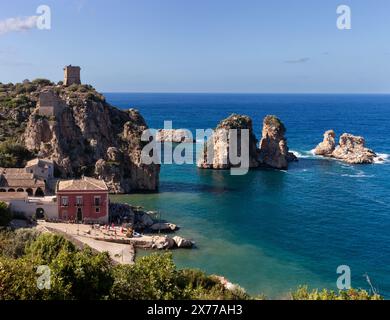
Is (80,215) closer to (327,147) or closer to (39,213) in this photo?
(39,213)

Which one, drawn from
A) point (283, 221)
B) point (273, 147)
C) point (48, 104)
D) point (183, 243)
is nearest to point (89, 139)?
point (48, 104)

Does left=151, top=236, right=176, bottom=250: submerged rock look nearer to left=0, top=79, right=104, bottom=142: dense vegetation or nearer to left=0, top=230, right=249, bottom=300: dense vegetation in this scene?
left=0, top=230, right=249, bottom=300: dense vegetation

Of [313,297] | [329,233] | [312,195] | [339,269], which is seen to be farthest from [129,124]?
[313,297]

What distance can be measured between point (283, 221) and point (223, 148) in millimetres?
32200

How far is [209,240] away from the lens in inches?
1729

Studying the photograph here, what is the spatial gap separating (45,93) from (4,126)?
7.87m

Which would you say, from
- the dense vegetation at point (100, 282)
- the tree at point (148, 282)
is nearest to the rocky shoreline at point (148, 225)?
the dense vegetation at point (100, 282)

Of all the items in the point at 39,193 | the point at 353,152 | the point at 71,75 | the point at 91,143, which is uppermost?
the point at 71,75

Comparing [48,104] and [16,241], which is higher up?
[48,104]

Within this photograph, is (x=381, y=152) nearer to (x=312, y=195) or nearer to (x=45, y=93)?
(x=312, y=195)

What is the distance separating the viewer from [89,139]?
217 ft

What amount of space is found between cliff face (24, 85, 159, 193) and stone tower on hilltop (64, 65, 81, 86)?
12320 millimetres

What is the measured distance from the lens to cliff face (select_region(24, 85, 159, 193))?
60.9 meters

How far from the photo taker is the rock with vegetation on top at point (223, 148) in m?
80.1
